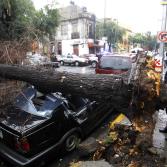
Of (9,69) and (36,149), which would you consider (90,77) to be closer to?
(36,149)

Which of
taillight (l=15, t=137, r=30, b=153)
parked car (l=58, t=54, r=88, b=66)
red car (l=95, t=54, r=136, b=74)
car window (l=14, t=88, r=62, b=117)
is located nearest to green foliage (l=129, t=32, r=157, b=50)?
parked car (l=58, t=54, r=88, b=66)

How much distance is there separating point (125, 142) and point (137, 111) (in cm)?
83

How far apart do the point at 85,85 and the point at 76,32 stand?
39.1m

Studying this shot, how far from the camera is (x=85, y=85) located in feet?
16.4

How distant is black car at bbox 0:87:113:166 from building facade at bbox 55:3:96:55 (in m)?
37.0

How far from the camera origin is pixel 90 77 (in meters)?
5.07

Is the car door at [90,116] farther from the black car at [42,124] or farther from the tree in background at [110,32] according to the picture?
the tree in background at [110,32]

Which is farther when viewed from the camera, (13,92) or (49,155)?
(13,92)

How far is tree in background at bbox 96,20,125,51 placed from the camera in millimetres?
47812

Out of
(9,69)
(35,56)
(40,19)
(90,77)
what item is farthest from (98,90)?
(40,19)

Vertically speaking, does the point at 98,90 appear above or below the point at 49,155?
above

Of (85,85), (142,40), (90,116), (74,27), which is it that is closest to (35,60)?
(90,116)

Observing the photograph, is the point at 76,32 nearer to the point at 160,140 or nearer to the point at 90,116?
the point at 90,116

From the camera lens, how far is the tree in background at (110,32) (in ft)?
157
